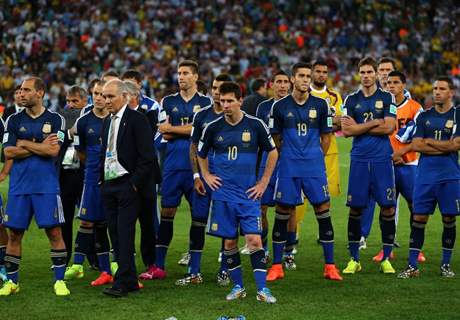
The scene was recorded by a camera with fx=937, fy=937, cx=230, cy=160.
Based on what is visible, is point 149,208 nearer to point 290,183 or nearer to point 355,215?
point 290,183

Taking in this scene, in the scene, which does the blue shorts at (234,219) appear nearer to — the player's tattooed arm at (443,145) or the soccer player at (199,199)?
the soccer player at (199,199)

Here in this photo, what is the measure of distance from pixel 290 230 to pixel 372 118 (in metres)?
1.72

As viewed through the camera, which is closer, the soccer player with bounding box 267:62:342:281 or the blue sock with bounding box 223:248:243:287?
the blue sock with bounding box 223:248:243:287

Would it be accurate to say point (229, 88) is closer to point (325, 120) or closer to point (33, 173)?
point (325, 120)

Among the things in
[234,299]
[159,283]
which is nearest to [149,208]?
[159,283]

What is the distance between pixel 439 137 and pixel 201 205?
105 inches

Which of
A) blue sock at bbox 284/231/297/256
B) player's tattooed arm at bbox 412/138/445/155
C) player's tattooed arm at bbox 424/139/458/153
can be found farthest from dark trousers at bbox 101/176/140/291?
player's tattooed arm at bbox 424/139/458/153

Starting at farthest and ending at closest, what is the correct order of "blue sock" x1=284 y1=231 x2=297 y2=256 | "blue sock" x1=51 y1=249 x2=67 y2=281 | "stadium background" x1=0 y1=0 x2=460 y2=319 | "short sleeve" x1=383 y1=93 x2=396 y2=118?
"stadium background" x1=0 y1=0 x2=460 y2=319 < "blue sock" x1=284 y1=231 x2=297 y2=256 < "short sleeve" x1=383 y1=93 x2=396 y2=118 < "blue sock" x1=51 y1=249 x2=67 y2=281

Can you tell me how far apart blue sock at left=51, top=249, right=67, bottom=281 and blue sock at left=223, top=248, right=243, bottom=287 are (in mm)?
1639

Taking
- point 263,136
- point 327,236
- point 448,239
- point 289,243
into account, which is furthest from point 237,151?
point 448,239

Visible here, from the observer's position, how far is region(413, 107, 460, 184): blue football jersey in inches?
398

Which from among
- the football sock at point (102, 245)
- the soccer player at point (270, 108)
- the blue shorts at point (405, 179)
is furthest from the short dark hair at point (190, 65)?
the blue shorts at point (405, 179)

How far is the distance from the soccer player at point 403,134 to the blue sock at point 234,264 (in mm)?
2884

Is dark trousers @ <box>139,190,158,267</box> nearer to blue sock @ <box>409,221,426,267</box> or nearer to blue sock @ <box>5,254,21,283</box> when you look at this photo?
blue sock @ <box>5,254,21,283</box>
